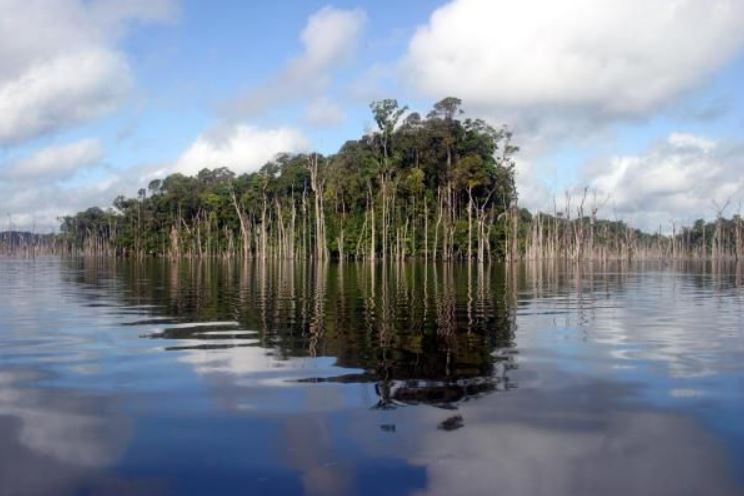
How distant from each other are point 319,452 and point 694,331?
11.7m

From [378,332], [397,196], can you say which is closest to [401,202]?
[397,196]

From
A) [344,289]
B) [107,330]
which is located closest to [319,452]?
[107,330]

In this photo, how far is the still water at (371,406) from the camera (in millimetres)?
5875

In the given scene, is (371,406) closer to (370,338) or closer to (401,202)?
(370,338)

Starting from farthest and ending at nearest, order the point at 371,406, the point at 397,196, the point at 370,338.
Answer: the point at 397,196, the point at 370,338, the point at 371,406

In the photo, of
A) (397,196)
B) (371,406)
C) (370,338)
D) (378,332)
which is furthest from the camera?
(397,196)

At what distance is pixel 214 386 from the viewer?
30.3ft

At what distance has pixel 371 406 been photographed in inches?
316

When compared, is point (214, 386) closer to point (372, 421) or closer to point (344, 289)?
point (372, 421)

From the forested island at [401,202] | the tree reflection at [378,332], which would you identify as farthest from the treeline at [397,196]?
the tree reflection at [378,332]

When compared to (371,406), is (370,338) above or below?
above

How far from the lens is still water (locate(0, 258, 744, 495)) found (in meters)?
5.88

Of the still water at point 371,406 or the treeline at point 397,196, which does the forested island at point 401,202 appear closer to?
the treeline at point 397,196

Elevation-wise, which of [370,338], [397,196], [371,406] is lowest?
[371,406]
